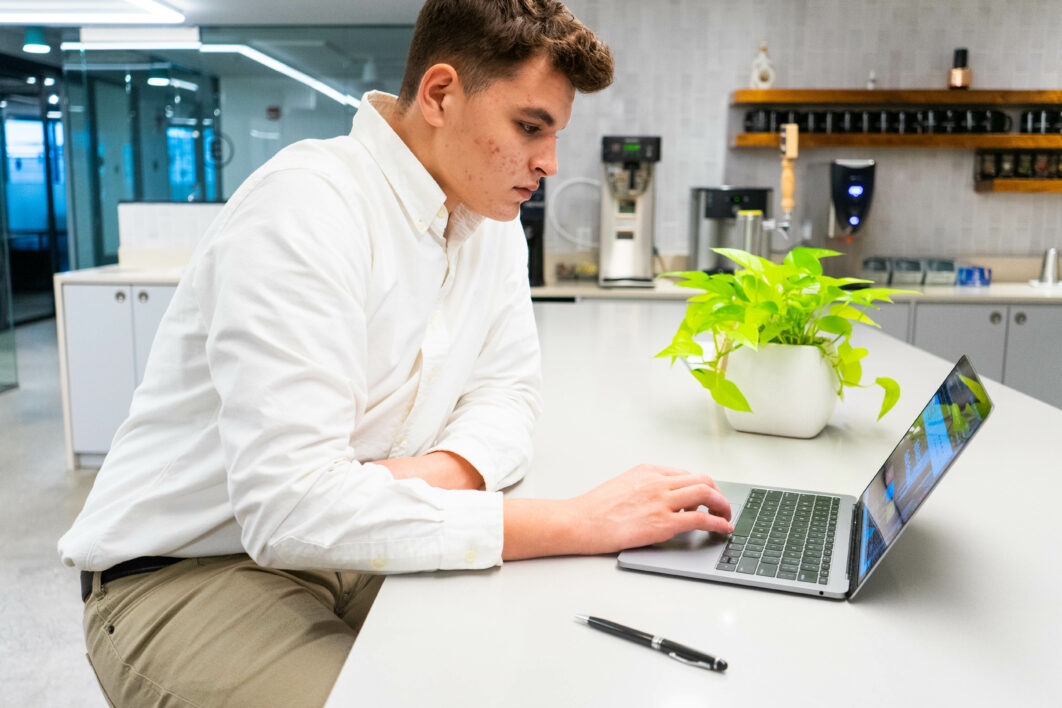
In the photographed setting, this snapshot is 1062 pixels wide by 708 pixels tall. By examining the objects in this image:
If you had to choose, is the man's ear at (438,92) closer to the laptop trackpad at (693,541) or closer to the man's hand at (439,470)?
the man's hand at (439,470)

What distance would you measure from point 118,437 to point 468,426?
439 mm

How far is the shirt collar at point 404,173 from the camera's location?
1108mm

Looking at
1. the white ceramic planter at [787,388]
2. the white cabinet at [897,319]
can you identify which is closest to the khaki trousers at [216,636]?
the white ceramic planter at [787,388]

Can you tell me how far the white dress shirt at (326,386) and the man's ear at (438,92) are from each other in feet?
0.21

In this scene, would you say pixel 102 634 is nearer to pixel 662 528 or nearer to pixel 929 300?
pixel 662 528

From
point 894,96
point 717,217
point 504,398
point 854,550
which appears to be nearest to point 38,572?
point 504,398

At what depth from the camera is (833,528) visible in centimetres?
97

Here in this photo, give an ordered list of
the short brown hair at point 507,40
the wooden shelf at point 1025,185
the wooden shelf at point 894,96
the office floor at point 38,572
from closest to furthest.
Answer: the short brown hair at point 507,40
the office floor at point 38,572
the wooden shelf at point 894,96
the wooden shelf at point 1025,185

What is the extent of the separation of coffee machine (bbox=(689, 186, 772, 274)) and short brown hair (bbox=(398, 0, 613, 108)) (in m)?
3.04

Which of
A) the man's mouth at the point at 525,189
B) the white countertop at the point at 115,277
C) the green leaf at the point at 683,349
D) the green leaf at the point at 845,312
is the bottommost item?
the white countertop at the point at 115,277

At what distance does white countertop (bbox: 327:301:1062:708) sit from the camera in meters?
0.68

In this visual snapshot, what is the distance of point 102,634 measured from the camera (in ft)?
3.34

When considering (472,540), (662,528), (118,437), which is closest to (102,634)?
(118,437)

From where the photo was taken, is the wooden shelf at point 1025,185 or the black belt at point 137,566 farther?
the wooden shelf at point 1025,185
